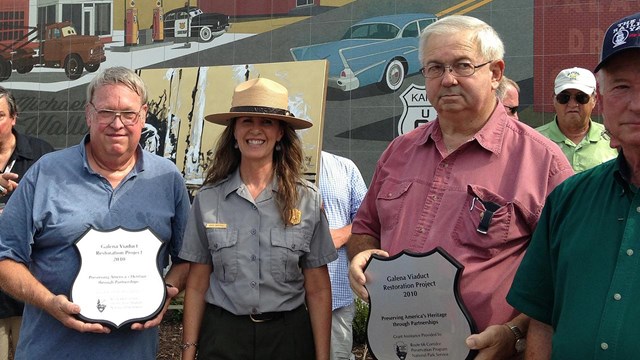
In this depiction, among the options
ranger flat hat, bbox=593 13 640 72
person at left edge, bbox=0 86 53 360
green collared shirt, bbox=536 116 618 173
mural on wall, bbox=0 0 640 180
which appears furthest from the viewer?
mural on wall, bbox=0 0 640 180

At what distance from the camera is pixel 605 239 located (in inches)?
84.3

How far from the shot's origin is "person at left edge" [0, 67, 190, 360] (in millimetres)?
3307

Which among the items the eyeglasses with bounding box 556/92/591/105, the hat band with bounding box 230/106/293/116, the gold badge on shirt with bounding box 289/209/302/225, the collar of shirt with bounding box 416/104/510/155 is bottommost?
the gold badge on shirt with bounding box 289/209/302/225

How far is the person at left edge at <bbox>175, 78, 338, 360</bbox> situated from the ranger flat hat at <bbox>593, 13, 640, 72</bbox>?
1709 millimetres

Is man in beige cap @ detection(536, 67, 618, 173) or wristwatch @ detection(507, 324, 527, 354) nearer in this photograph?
wristwatch @ detection(507, 324, 527, 354)

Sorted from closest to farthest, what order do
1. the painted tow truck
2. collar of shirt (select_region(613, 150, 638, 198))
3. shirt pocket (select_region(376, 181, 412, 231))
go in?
collar of shirt (select_region(613, 150, 638, 198)) → shirt pocket (select_region(376, 181, 412, 231)) → the painted tow truck

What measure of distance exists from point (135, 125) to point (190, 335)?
978 millimetres

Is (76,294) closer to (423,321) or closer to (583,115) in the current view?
(423,321)

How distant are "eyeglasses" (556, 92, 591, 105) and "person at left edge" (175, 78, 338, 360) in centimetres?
253

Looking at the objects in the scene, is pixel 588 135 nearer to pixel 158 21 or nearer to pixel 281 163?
pixel 281 163

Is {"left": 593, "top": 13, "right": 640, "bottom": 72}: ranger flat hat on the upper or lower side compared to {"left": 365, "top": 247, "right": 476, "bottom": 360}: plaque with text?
upper

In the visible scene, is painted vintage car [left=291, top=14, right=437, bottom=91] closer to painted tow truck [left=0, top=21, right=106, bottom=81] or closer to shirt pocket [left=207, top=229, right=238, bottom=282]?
painted tow truck [left=0, top=21, right=106, bottom=81]

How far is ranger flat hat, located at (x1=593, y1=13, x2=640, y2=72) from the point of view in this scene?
2.04 metres

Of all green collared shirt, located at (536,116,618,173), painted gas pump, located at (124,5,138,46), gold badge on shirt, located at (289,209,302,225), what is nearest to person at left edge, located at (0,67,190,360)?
gold badge on shirt, located at (289,209,302,225)
